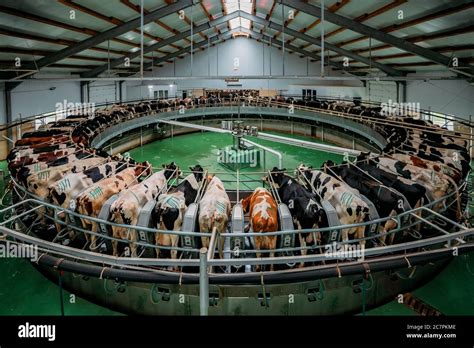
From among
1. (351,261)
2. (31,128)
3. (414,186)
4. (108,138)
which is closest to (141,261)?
(351,261)

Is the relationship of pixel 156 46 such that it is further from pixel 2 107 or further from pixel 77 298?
pixel 77 298

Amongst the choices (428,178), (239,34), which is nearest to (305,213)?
(428,178)

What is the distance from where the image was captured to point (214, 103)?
18688mm

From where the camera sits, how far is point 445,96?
13438mm

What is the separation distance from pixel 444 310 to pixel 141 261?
4086mm

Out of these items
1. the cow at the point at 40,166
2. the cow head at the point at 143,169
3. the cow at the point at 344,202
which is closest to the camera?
the cow at the point at 344,202

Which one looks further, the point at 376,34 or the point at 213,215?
the point at 376,34

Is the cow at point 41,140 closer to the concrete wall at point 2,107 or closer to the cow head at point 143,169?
the cow head at point 143,169

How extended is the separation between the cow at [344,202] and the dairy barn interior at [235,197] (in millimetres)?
21

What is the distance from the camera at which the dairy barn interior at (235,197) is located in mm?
Answer: 4039

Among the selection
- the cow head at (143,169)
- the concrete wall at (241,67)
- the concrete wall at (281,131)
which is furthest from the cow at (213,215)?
the concrete wall at (241,67)

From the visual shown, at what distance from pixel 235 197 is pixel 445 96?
34.8ft

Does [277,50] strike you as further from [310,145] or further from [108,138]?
[310,145]
